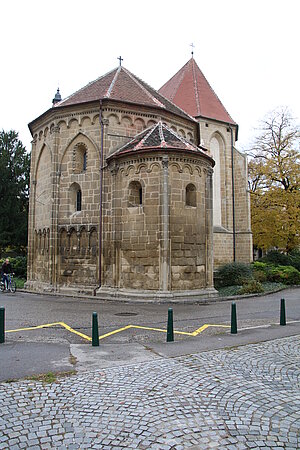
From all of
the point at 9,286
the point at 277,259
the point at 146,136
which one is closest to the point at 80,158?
the point at 146,136

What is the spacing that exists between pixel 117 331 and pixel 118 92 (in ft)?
46.3

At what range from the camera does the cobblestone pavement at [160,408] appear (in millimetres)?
3713

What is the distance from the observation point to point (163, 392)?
5.02 metres

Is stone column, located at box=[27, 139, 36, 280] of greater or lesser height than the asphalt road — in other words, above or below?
above

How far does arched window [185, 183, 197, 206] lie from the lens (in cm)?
1689

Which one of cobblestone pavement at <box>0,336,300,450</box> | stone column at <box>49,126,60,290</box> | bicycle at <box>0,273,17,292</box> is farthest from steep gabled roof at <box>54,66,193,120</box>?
cobblestone pavement at <box>0,336,300,450</box>

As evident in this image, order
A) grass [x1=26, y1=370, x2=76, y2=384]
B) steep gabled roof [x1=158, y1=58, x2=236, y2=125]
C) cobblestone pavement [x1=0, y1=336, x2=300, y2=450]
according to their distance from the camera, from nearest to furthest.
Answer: cobblestone pavement [x1=0, y1=336, x2=300, y2=450] < grass [x1=26, y1=370, x2=76, y2=384] < steep gabled roof [x1=158, y1=58, x2=236, y2=125]

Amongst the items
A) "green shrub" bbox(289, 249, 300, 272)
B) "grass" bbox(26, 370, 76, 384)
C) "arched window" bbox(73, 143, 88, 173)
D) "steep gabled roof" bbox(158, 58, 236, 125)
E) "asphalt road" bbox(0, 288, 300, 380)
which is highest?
"steep gabled roof" bbox(158, 58, 236, 125)

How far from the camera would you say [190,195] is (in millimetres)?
17047

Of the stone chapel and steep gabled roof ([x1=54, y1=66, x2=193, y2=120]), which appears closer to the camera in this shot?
the stone chapel

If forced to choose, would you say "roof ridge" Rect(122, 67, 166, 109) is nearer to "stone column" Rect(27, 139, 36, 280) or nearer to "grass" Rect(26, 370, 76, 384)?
"stone column" Rect(27, 139, 36, 280)

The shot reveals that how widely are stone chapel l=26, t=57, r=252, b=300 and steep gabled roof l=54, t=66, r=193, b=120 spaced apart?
0.26ft

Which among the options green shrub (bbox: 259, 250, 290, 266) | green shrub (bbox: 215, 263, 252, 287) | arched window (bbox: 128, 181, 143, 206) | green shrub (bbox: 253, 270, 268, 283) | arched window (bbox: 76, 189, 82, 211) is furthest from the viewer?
green shrub (bbox: 259, 250, 290, 266)

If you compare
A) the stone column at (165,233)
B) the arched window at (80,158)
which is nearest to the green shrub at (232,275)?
the stone column at (165,233)
